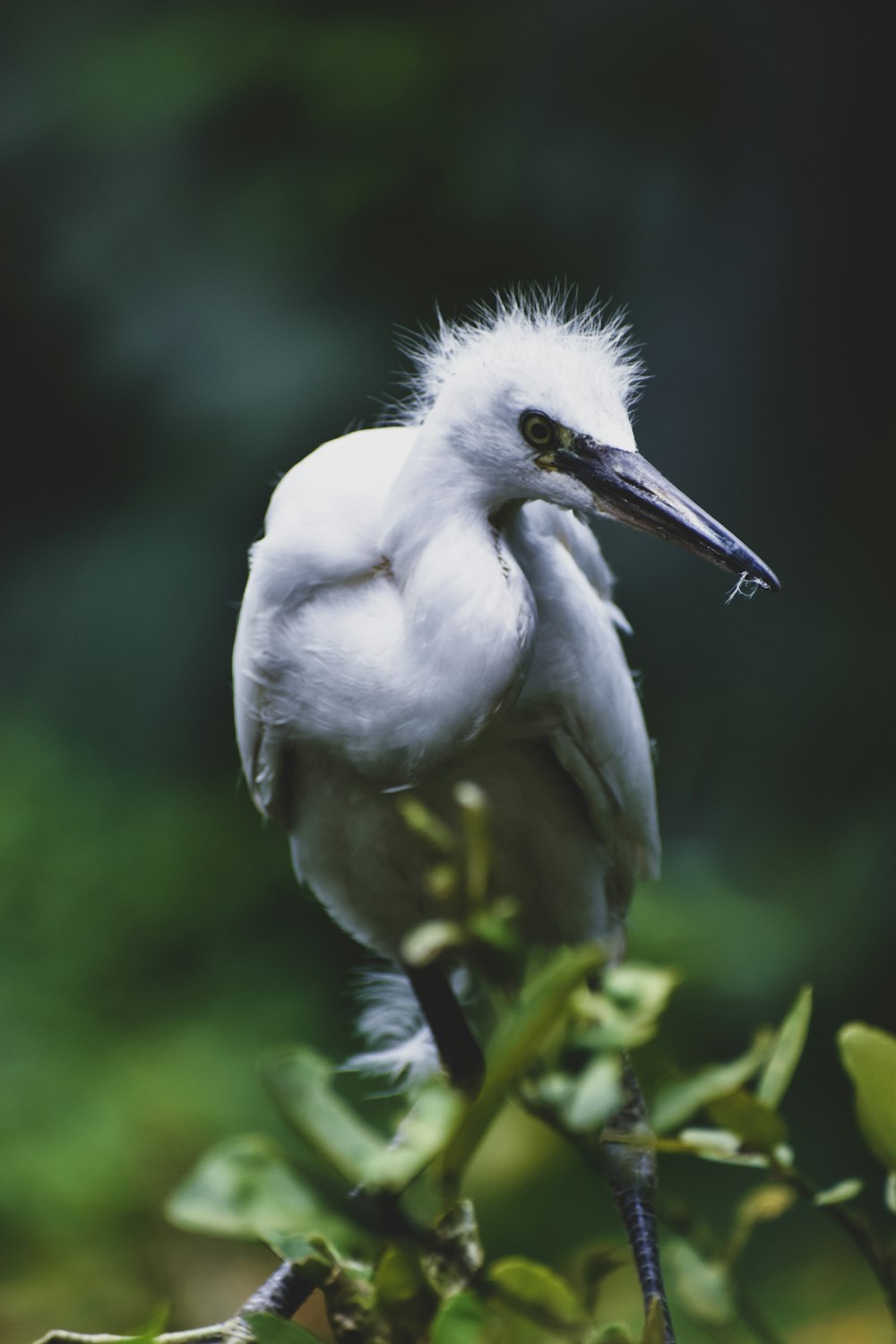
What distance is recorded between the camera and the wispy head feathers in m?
0.85

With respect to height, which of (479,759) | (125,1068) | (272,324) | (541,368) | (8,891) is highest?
(272,324)

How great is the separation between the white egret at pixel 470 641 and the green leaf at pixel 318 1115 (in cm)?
51

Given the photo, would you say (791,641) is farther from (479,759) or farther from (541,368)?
(541,368)

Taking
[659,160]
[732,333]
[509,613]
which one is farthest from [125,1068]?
[659,160]

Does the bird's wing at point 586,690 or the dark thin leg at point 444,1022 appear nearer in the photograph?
the bird's wing at point 586,690

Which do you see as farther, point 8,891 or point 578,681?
point 8,891

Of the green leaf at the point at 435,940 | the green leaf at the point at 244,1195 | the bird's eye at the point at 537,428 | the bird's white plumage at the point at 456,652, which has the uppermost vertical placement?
the bird's eye at the point at 537,428

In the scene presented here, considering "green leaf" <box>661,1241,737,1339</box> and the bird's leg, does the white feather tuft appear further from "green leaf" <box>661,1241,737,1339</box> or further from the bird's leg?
"green leaf" <box>661,1241,737,1339</box>

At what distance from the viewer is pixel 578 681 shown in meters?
1.10

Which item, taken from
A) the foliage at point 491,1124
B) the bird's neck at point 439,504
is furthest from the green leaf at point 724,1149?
the bird's neck at point 439,504

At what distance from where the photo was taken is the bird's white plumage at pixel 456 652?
88 centimetres

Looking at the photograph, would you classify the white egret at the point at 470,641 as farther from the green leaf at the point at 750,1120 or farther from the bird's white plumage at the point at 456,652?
the green leaf at the point at 750,1120

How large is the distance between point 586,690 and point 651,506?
31 cm

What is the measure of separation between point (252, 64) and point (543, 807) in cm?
153
